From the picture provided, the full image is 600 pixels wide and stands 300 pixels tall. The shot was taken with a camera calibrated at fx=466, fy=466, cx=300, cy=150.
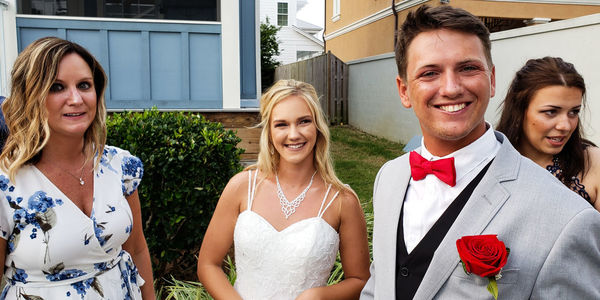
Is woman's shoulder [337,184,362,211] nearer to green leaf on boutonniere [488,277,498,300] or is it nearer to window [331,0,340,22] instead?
green leaf on boutonniere [488,277,498,300]

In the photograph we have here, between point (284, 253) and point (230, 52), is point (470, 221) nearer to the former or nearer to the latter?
point (284, 253)

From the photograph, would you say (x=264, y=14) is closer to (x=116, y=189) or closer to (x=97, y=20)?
(x=97, y=20)

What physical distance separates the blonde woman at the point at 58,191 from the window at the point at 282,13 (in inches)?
1259

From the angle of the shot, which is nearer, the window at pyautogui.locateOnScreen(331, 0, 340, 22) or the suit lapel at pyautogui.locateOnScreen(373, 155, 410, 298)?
the suit lapel at pyautogui.locateOnScreen(373, 155, 410, 298)

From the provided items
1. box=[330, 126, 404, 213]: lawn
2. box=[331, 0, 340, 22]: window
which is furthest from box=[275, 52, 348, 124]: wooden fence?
box=[331, 0, 340, 22]: window

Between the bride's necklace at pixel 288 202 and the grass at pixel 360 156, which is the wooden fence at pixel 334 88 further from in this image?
the bride's necklace at pixel 288 202

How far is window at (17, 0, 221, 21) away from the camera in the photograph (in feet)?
19.0

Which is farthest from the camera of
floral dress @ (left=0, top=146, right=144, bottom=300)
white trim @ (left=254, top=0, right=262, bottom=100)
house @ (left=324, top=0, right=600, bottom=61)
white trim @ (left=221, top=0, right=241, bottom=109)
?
house @ (left=324, top=0, right=600, bottom=61)

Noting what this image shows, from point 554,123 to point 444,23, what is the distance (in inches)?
53.6

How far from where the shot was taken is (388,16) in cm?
1559

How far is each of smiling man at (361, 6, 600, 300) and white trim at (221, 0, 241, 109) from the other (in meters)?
4.53

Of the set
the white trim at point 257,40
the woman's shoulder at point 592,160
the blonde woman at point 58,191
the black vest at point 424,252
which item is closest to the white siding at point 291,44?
the white trim at point 257,40

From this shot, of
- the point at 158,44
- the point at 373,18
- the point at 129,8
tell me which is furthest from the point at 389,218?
the point at 373,18

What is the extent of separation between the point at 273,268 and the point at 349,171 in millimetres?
6587
